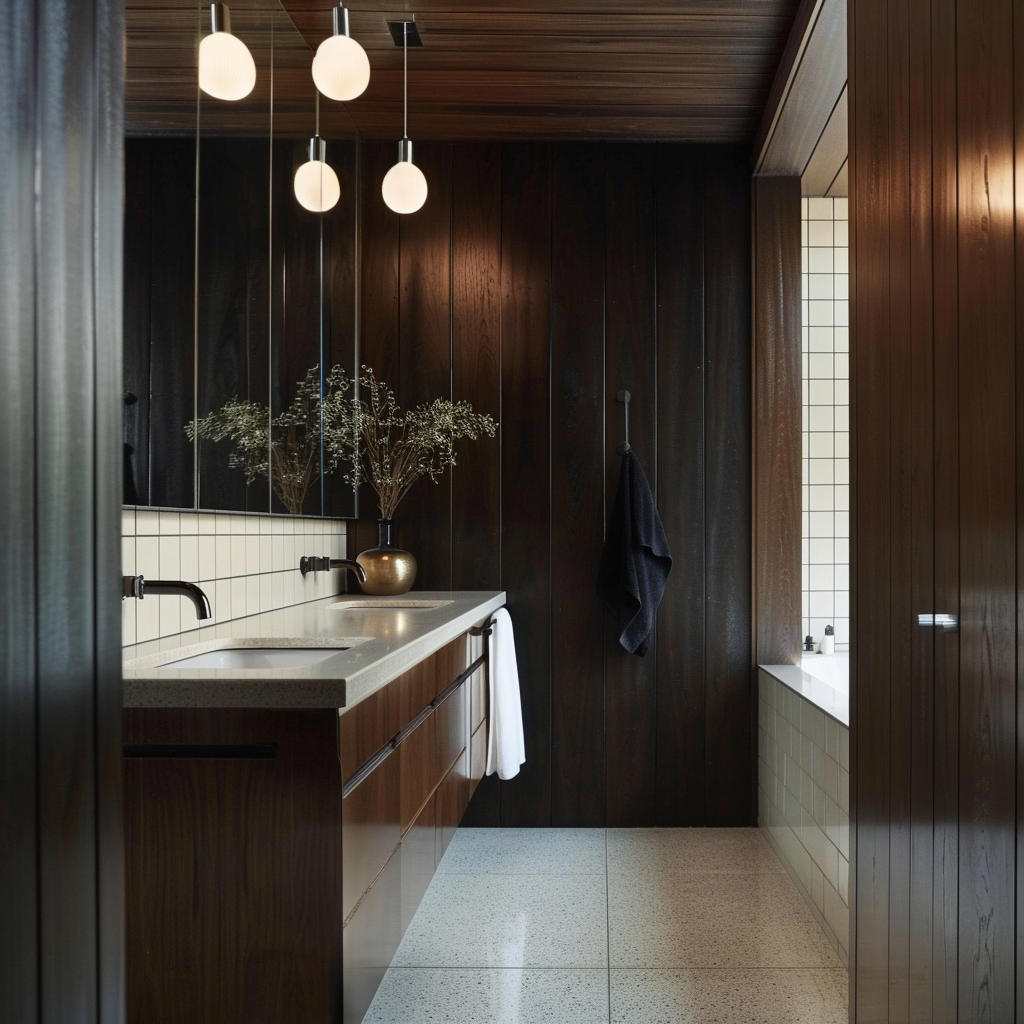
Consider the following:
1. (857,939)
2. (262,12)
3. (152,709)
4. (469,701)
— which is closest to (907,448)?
(857,939)

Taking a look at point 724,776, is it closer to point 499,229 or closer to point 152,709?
point 499,229

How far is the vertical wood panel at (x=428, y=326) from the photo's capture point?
3.68m

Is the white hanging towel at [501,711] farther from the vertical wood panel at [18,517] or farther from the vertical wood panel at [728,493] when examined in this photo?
the vertical wood panel at [18,517]

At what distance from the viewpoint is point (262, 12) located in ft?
8.74

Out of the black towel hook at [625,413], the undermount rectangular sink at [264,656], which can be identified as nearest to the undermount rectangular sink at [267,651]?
the undermount rectangular sink at [264,656]

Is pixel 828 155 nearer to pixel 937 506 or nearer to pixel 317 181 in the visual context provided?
pixel 317 181

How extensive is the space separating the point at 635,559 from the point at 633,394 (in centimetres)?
65

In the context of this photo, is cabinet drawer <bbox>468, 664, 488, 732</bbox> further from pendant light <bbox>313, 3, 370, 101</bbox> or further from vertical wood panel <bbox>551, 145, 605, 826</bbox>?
pendant light <bbox>313, 3, 370, 101</bbox>

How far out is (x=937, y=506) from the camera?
4.66 feet

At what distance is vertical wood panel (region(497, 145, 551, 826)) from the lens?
11.9 ft

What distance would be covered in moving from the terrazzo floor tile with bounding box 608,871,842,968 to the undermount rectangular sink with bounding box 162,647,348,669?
1.14 m

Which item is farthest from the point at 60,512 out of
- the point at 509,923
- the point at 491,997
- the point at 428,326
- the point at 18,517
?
the point at 428,326

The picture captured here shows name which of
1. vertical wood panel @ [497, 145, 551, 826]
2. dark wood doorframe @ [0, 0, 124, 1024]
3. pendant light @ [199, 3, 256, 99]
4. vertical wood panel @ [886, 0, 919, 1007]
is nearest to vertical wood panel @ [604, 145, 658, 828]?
vertical wood panel @ [497, 145, 551, 826]

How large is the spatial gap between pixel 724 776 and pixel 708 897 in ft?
2.47
